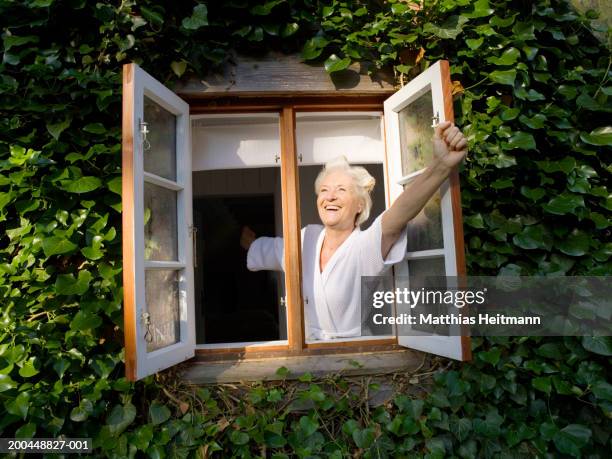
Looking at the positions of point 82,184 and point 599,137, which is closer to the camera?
point 82,184

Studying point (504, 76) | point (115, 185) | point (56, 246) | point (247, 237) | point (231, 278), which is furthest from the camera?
point (231, 278)

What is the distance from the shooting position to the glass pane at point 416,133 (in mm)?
2355

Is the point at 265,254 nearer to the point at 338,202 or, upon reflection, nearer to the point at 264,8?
the point at 338,202

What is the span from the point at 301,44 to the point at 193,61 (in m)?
0.58

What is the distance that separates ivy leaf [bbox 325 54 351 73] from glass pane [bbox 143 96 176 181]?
82cm

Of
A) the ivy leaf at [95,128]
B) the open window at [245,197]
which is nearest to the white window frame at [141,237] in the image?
the open window at [245,197]

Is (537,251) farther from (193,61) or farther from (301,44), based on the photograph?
(193,61)

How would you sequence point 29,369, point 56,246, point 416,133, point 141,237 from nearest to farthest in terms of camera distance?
point 141,237 < point 29,369 < point 56,246 < point 416,133

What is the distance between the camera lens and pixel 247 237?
290cm

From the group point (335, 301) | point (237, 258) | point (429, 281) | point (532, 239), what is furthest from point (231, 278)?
point (532, 239)

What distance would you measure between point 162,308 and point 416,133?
4.82 feet

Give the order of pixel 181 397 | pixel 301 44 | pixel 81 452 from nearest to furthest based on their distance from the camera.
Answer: pixel 81 452 → pixel 181 397 → pixel 301 44

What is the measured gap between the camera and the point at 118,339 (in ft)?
7.62

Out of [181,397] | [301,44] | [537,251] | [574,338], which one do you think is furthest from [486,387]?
[301,44]
